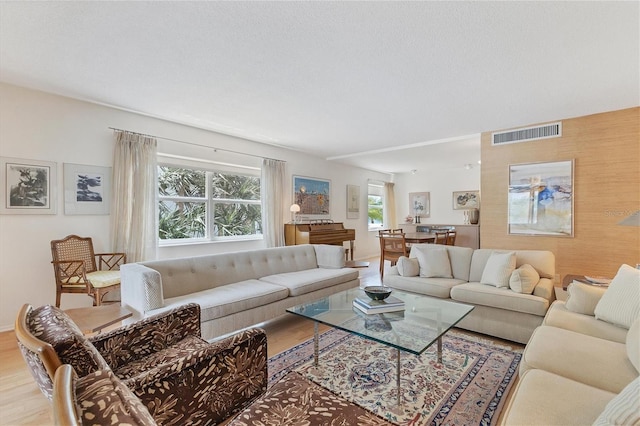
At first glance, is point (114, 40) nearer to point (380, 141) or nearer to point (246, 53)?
point (246, 53)

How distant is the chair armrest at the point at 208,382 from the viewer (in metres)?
Answer: 1.17

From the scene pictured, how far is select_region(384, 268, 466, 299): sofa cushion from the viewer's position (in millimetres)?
2984

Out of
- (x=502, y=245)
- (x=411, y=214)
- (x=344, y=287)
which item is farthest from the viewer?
(x=411, y=214)

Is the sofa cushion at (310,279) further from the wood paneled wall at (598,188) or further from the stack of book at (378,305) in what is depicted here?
the wood paneled wall at (598,188)

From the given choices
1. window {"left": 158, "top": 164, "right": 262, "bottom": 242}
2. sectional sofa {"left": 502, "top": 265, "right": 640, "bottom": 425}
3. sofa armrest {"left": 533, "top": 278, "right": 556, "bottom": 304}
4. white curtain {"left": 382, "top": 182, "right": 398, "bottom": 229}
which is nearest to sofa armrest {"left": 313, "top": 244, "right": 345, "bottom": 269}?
window {"left": 158, "top": 164, "right": 262, "bottom": 242}

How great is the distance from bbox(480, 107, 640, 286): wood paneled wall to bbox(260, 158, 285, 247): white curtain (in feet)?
12.8

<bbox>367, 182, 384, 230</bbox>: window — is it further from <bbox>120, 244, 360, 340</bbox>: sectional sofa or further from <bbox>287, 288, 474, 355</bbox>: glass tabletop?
<bbox>287, 288, 474, 355</bbox>: glass tabletop

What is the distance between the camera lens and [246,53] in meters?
2.37

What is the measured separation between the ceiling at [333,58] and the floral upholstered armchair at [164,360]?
1.93 metres

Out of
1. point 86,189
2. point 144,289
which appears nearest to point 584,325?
point 144,289

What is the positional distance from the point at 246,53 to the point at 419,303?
8.27ft

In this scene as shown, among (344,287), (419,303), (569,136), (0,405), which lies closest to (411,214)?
(569,136)

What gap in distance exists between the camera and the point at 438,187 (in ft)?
27.3

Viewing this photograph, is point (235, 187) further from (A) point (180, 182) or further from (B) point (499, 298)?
(B) point (499, 298)
